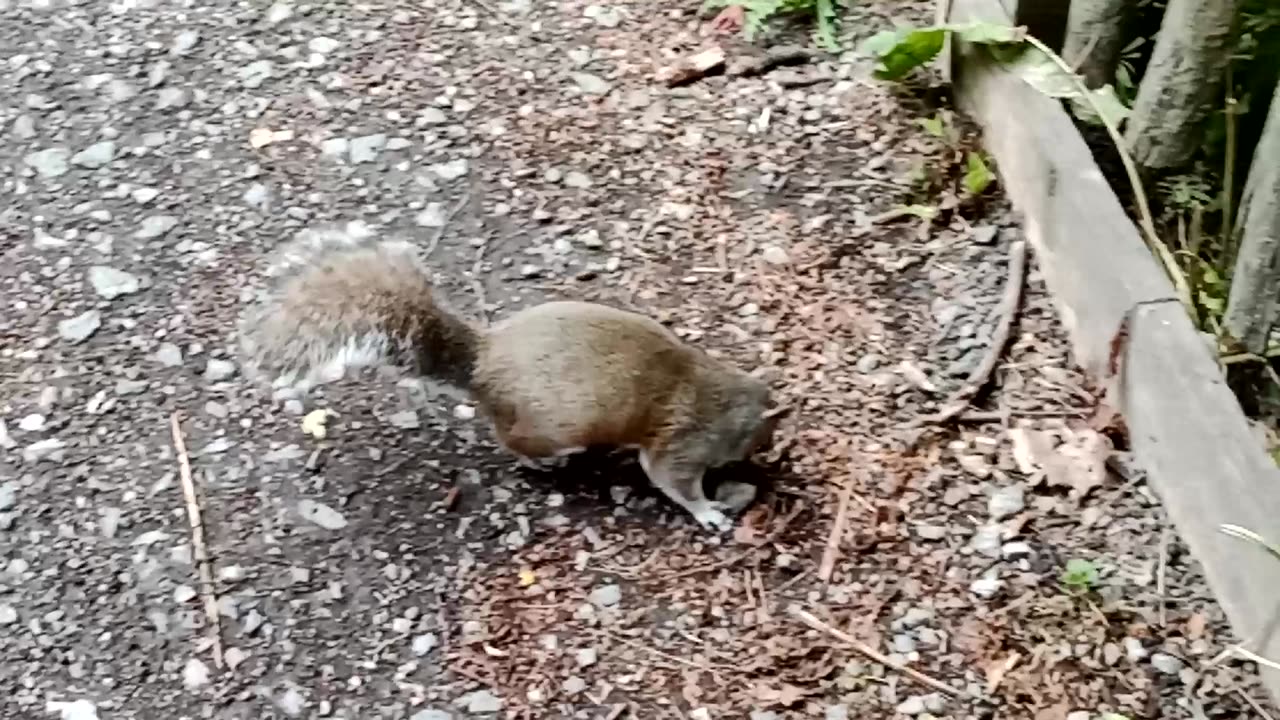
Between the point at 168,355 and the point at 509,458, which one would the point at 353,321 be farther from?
the point at 168,355

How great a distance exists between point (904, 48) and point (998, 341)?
→ 824mm

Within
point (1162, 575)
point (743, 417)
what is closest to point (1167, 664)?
point (1162, 575)

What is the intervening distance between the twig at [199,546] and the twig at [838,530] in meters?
1.03

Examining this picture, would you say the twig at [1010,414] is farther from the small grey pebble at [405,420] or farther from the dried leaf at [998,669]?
the small grey pebble at [405,420]

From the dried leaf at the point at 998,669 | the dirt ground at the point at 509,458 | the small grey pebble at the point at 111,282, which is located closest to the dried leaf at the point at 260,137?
the dirt ground at the point at 509,458

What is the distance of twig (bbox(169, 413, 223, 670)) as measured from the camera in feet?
7.83

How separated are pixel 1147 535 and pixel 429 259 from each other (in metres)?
1.54

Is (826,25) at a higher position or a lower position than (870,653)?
higher

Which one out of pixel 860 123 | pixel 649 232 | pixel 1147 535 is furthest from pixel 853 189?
pixel 1147 535

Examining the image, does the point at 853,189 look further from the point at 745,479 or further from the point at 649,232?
the point at 745,479

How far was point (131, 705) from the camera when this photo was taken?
2299mm

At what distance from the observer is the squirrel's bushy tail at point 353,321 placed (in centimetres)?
240

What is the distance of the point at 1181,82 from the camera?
2.65 metres

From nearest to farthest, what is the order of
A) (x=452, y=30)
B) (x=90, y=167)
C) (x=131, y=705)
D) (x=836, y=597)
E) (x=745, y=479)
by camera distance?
(x=131, y=705), (x=836, y=597), (x=745, y=479), (x=90, y=167), (x=452, y=30)
